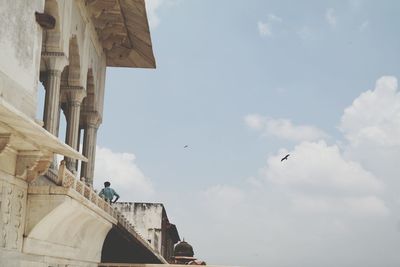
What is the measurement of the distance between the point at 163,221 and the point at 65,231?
21.9m

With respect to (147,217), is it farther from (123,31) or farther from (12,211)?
(12,211)

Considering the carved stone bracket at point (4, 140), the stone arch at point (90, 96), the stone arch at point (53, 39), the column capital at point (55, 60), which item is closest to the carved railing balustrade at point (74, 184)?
the carved stone bracket at point (4, 140)

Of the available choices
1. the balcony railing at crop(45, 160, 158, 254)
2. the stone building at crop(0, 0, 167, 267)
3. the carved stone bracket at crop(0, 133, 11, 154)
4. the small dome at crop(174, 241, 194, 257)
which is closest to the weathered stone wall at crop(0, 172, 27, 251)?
the stone building at crop(0, 0, 167, 267)

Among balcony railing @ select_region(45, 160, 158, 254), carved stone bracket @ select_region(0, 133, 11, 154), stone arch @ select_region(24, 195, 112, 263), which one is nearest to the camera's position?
carved stone bracket @ select_region(0, 133, 11, 154)

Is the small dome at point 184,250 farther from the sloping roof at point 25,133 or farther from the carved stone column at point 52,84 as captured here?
the sloping roof at point 25,133

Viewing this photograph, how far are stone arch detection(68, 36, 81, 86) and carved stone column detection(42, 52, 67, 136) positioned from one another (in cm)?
182

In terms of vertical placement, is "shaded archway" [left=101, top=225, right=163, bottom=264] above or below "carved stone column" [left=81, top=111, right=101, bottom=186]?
below

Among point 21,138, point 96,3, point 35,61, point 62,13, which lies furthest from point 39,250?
point 96,3

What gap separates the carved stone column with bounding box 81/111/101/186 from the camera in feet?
63.6

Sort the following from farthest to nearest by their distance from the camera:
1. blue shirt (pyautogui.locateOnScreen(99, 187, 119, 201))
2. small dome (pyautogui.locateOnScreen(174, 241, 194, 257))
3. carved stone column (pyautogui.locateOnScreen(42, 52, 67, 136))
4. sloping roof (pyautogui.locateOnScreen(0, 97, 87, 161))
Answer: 1. small dome (pyautogui.locateOnScreen(174, 241, 194, 257))
2. blue shirt (pyautogui.locateOnScreen(99, 187, 119, 201))
3. carved stone column (pyautogui.locateOnScreen(42, 52, 67, 136))
4. sloping roof (pyautogui.locateOnScreen(0, 97, 87, 161))

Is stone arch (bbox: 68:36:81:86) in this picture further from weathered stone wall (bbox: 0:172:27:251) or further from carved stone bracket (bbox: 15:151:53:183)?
weathered stone wall (bbox: 0:172:27:251)

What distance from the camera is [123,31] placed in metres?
19.3

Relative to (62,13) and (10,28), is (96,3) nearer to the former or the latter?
(62,13)

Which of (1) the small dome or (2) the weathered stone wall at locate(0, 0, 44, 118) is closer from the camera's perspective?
(2) the weathered stone wall at locate(0, 0, 44, 118)
